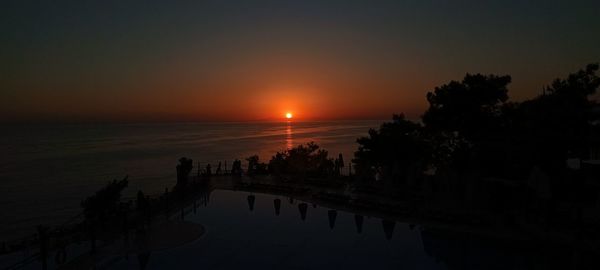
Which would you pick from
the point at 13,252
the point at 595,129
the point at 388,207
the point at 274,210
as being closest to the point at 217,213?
the point at 274,210

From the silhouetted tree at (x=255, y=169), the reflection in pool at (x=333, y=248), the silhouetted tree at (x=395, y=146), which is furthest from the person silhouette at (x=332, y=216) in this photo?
the silhouetted tree at (x=255, y=169)

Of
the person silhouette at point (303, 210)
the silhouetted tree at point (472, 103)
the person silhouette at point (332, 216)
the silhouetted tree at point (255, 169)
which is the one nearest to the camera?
the person silhouette at point (332, 216)

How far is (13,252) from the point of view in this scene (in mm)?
17328

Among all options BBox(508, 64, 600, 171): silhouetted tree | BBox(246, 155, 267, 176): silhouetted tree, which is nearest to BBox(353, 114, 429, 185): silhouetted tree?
BBox(246, 155, 267, 176): silhouetted tree

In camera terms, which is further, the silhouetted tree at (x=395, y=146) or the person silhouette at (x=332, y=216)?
the silhouetted tree at (x=395, y=146)

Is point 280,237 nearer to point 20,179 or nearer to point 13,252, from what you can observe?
point 13,252

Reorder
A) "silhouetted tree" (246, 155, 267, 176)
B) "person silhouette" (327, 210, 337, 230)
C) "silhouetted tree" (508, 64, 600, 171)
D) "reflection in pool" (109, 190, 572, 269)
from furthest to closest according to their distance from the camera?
"silhouetted tree" (246, 155, 267, 176)
"person silhouette" (327, 210, 337, 230)
"silhouetted tree" (508, 64, 600, 171)
"reflection in pool" (109, 190, 572, 269)

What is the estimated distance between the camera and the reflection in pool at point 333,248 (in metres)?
11.5

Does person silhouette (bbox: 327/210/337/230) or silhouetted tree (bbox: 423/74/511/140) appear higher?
silhouetted tree (bbox: 423/74/511/140)

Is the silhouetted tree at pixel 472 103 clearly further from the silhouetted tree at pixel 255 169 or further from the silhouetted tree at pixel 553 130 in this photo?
the silhouetted tree at pixel 255 169

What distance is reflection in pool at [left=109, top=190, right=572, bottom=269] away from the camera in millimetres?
11477

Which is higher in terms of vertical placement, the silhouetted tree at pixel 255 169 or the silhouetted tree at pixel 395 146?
the silhouetted tree at pixel 395 146

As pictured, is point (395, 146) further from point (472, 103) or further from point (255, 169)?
point (255, 169)

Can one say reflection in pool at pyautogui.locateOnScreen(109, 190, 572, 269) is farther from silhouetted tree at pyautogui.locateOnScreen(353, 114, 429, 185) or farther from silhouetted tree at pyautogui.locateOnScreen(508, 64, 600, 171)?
silhouetted tree at pyautogui.locateOnScreen(353, 114, 429, 185)
